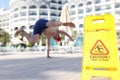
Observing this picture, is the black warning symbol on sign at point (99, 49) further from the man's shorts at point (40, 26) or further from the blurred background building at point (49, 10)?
the blurred background building at point (49, 10)

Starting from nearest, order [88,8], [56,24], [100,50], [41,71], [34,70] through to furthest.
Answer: [100,50]
[41,71]
[34,70]
[56,24]
[88,8]

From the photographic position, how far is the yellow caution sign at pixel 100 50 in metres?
4.26

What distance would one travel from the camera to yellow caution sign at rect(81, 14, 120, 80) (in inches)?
168

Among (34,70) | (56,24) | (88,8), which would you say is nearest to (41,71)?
(34,70)

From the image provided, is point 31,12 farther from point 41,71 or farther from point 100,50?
point 100,50

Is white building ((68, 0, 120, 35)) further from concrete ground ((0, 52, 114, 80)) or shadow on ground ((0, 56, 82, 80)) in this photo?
shadow on ground ((0, 56, 82, 80))

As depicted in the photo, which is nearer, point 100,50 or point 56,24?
point 100,50

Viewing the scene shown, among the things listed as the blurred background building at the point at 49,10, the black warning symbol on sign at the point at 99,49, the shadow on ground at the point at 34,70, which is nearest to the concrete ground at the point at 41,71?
the shadow on ground at the point at 34,70

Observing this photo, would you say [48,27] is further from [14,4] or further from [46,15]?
[14,4]

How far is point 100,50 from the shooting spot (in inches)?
170

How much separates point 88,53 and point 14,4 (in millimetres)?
89507

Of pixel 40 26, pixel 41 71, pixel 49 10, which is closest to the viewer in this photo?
pixel 41 71

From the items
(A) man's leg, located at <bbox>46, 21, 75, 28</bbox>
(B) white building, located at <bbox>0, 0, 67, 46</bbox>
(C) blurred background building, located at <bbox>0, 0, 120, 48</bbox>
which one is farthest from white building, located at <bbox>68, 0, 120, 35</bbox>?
(A) man's leg, located at <bbox>46, 21, 75, 28</bbox>

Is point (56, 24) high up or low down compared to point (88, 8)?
down
